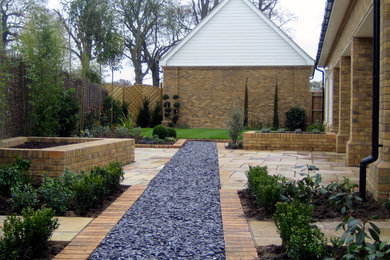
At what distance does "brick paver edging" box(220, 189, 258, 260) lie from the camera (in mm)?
3002

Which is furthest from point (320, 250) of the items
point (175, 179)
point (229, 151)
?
point (229, 151)

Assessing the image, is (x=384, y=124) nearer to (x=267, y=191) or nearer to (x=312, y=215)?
(x=312, y=215)

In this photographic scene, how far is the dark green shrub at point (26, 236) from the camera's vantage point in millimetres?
2662

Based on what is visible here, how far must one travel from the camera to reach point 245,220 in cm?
392

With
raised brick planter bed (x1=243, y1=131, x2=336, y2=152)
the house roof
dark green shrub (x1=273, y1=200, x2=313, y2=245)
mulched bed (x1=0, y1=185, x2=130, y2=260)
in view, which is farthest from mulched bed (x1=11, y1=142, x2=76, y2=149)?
the house roof

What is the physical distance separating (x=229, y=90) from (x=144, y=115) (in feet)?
13.1

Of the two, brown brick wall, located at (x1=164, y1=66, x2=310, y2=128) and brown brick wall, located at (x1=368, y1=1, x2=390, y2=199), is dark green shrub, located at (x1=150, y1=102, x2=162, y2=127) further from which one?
brown brick wall, located at (x1=368, y1=1, x2=390, y2=199)

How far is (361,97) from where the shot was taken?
717cm

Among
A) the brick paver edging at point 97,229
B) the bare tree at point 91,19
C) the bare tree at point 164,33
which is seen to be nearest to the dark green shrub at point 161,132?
the brick paver edging at point 97,229

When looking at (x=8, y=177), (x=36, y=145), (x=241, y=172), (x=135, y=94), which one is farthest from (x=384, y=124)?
(x=135, y=94)

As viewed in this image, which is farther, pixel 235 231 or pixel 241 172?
pixel 241 172

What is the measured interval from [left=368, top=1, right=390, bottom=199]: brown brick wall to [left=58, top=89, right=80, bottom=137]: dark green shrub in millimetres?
5788

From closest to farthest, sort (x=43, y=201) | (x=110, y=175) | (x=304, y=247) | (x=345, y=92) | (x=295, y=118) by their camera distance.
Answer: (x=304, y=247)
(x=43, y=201)
(x=110, y=175)
(x=345, y=92)
(x=295, y=118)

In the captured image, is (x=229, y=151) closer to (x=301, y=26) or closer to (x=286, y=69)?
(x=286, y=69)
